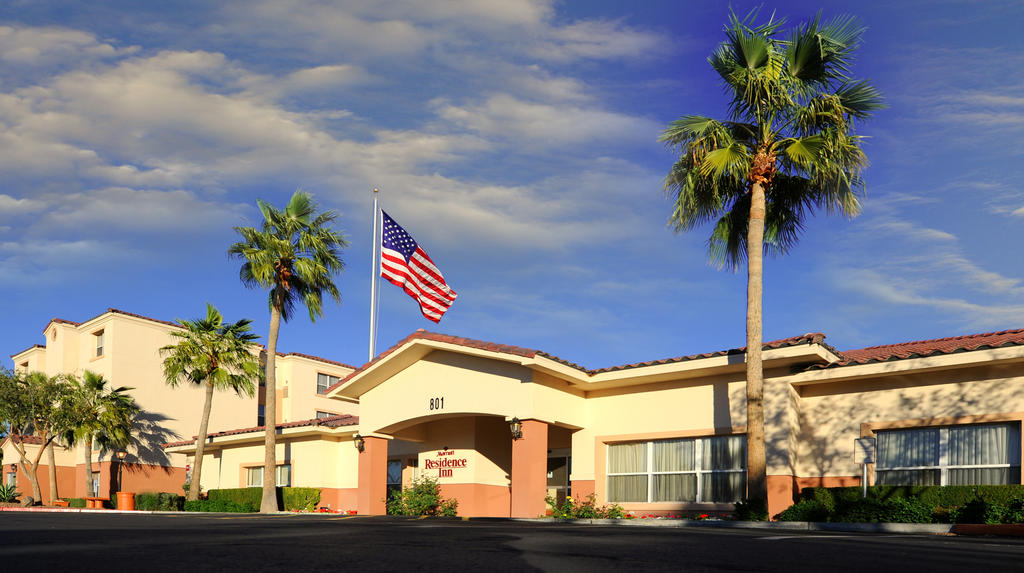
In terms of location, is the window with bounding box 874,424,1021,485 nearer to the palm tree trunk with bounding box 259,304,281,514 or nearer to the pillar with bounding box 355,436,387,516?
the pillar with bounding box 355,436,387,516

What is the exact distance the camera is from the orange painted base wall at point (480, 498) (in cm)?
2589

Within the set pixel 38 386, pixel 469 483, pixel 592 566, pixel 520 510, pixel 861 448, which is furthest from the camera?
pixel 38 386

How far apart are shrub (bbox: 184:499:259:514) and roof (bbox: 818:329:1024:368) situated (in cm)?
2280

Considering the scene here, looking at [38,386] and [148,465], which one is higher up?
[38,386]

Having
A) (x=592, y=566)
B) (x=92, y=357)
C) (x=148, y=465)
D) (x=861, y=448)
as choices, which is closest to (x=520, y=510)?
(x=861, y=448)

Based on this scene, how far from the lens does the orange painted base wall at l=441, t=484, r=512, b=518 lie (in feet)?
84.9

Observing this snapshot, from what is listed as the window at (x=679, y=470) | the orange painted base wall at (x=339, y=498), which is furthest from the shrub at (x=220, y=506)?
the window at (x=679, y=470)

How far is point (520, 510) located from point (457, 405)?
3.48 metres

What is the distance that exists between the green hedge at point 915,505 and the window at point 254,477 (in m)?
23.8

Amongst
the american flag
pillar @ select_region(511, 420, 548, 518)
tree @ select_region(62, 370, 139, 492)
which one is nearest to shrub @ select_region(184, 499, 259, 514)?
tree @ select_region(62, 370, 139, 492)

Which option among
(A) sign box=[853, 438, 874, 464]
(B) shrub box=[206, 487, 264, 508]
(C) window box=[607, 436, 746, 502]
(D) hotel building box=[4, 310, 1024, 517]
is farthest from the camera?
(B) shrub box=[206, 487, 264, 508]

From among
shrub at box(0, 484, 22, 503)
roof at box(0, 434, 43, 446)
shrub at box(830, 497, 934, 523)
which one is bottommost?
shrub at box(0, 484, 22, 503)

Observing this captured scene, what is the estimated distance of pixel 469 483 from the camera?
2609 cm

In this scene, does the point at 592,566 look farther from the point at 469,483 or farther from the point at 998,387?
the point at 469,483
